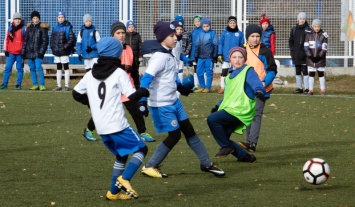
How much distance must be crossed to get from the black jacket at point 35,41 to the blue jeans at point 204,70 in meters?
4.06

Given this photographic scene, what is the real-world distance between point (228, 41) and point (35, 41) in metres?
5.05

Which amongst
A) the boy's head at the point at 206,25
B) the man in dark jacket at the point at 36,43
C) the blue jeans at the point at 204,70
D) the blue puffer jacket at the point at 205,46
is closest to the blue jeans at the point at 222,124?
the blue jeans at the point at 204,70

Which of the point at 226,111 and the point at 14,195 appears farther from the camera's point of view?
the point at 226,111

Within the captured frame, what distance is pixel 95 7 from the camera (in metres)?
28.5

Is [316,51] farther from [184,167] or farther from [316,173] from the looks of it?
[316,173]

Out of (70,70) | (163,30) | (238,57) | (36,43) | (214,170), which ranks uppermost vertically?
(163,30)

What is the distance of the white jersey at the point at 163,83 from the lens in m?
9.68

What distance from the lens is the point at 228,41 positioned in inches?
924

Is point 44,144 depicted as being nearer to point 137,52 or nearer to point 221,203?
point 221,203

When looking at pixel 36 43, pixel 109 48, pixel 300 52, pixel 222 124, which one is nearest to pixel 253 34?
pixel 222 124

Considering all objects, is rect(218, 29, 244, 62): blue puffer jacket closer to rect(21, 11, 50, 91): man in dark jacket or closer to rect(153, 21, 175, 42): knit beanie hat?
rect(21, 11, 50, 91): man in dark jacket

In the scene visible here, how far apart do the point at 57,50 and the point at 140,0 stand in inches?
199

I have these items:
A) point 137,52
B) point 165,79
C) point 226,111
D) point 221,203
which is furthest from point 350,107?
point 221,203

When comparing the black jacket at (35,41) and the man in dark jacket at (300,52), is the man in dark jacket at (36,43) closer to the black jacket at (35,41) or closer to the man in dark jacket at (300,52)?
the black jacket at (35,41)
